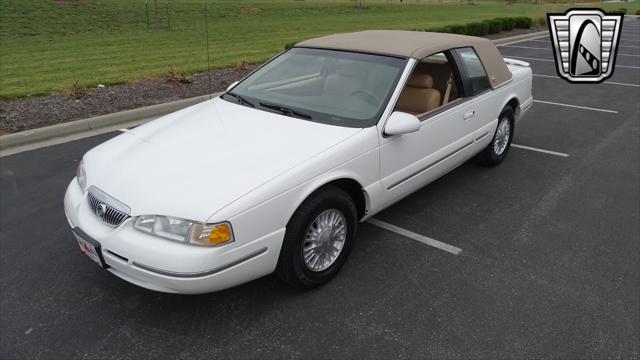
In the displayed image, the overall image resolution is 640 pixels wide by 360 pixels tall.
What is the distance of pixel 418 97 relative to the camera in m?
4.29

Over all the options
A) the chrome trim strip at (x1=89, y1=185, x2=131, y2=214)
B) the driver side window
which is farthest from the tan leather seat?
the chrome trim strip at (x1=89, y1=185, x2=131, y2=214)

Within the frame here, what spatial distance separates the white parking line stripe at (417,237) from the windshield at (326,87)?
1.14m

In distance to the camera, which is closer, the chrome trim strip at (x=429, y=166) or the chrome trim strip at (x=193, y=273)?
the chrome trim strip at (x=193, y=273)

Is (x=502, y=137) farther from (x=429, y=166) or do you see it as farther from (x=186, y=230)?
(x=186, y=230)

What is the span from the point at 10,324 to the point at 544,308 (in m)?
3.45

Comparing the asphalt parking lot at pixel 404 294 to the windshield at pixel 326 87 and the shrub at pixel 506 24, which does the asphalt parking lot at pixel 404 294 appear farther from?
the shrub at pixel 506 24

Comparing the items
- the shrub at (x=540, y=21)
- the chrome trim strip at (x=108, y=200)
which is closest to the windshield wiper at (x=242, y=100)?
the chrome trim strip at (x=108, y=200)

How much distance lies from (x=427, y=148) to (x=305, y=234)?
153cm

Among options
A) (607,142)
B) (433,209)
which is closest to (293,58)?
(433,209)

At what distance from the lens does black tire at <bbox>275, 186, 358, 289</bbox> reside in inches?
119

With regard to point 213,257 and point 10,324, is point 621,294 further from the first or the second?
point 10,324

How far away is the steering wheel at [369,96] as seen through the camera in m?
3.70

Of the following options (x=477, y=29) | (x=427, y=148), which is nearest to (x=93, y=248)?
(x=427, y=148)

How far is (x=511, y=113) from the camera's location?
5625mm
